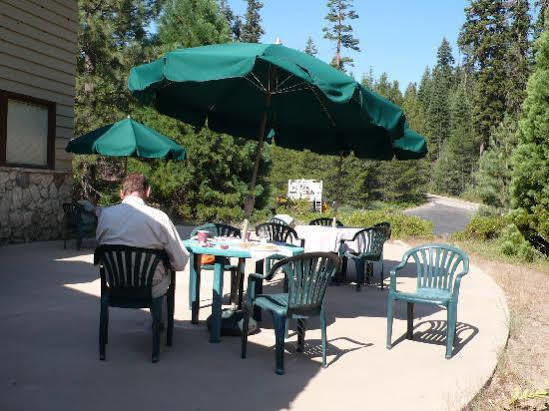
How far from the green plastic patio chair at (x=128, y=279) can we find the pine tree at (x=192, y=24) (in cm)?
1379

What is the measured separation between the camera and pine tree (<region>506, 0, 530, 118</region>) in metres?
43.9

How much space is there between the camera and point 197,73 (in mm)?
4395

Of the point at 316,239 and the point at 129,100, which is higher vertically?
the point at 129,100

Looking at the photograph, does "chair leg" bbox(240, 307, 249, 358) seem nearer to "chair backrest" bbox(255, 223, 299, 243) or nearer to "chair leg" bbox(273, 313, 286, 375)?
"chair leg" bbox(273, 313, 286, 375)

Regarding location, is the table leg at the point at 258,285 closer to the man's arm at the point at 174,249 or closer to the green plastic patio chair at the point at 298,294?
the green plastic patio chair at the point at 298,294

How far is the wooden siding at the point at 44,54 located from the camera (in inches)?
364

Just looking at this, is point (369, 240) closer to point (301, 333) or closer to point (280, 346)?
point (301, 333)

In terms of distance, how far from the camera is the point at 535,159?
10812mm

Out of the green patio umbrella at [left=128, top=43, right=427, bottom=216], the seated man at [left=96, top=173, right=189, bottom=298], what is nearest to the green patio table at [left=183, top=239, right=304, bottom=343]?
the seated man at [left=96, top=173, right=189, bottom=298]

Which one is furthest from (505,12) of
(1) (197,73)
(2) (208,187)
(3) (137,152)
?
(1) (197,73)

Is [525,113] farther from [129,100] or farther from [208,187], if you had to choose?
[129,100]

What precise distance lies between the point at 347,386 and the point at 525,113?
934 cm

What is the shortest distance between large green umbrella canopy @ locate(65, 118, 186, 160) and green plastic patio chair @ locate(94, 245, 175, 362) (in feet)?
17.0

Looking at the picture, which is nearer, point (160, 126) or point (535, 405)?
point (535, 405)
